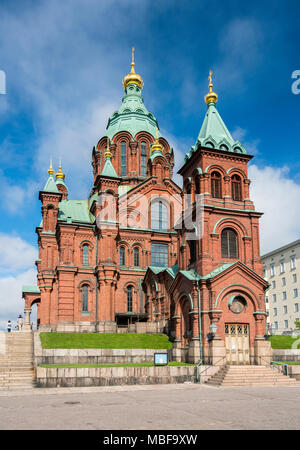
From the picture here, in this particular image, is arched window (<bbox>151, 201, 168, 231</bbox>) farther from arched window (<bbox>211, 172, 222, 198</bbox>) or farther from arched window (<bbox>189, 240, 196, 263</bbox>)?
arched window (<bbox>211, 172, 222, 198</bbox>)

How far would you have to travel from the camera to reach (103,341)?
1241 inches

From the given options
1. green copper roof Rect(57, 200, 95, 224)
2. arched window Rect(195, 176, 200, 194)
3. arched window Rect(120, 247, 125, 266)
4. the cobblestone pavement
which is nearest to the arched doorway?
the cobblestone pavement

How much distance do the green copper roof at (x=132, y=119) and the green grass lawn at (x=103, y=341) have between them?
92.6 ft

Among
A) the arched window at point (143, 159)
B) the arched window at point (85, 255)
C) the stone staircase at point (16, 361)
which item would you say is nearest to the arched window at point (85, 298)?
the arched window at point (85, 255)

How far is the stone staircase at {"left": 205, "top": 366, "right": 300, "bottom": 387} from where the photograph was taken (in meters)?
24.3

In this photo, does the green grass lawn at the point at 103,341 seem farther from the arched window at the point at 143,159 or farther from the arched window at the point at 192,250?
the arched window at the point at 143,159

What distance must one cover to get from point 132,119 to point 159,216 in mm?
15428

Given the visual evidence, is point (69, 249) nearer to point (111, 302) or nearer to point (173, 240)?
point (111, 302)

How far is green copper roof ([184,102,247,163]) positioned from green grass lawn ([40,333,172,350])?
14.4 meters

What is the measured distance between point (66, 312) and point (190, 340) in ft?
52.3

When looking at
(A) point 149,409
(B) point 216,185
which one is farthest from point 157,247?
(A) point 149,409

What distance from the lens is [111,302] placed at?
40219 mm

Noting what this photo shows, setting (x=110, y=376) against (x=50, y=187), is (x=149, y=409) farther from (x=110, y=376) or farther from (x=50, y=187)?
(x=50, y=187)

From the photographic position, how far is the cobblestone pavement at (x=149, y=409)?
38.7 feet
